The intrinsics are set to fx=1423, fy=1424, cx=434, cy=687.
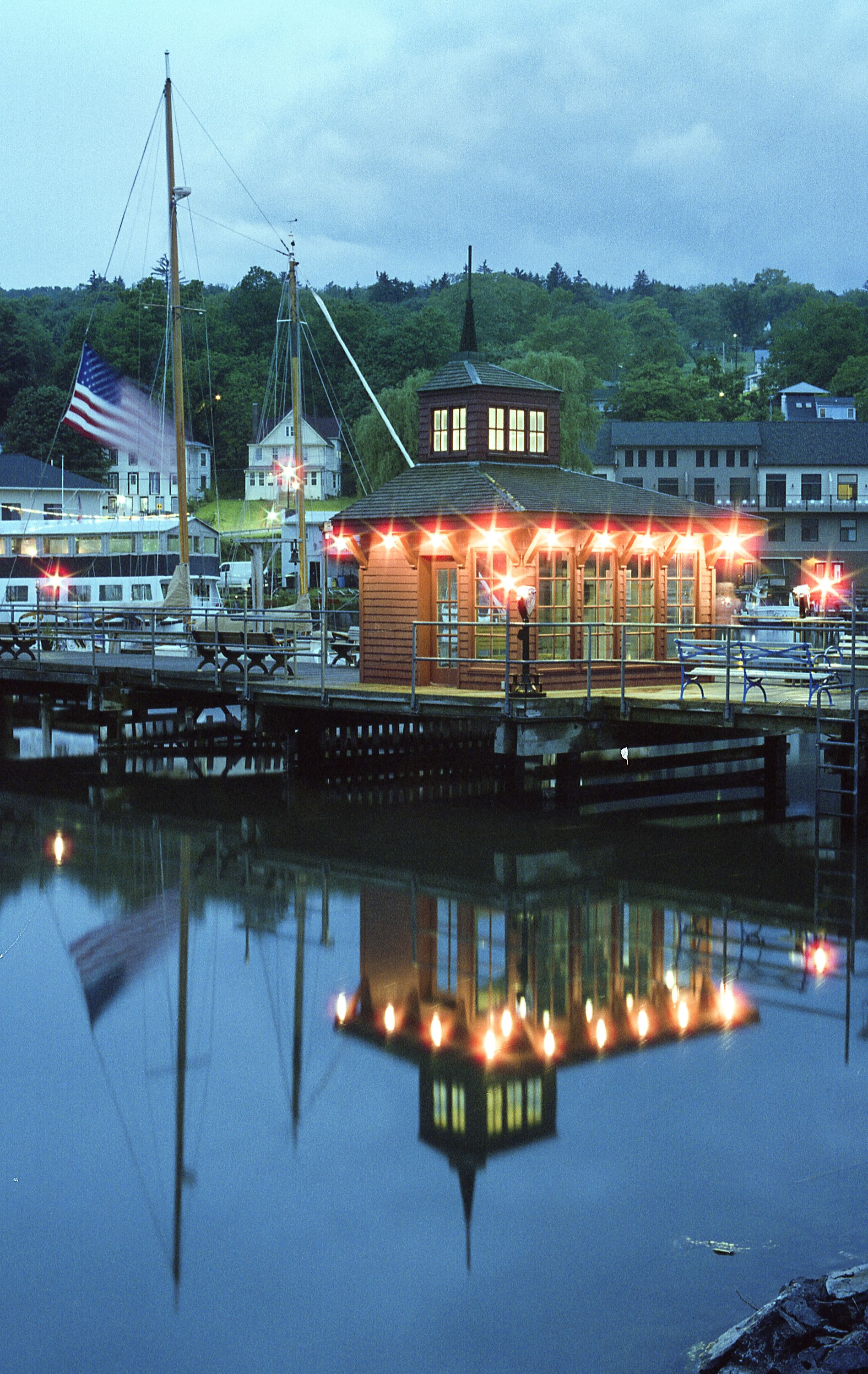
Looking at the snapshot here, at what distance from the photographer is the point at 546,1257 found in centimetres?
815

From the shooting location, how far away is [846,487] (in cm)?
8250

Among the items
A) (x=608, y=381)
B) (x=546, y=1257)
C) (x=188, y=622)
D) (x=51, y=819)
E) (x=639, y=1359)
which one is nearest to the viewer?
(x=639, y=1359)

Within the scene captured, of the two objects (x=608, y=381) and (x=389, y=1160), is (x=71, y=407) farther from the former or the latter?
(x=608, y=381)

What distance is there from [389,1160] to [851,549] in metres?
78.0

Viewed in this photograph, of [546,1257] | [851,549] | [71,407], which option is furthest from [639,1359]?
[851,549]

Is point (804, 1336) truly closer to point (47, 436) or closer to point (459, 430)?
point (459, 430)

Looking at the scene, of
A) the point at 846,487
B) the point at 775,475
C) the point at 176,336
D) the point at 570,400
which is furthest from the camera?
the point at 775,475

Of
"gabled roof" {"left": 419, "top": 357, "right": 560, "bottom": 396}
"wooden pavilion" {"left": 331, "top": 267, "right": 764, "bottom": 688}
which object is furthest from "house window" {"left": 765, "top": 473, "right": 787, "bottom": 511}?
"gabled roof" {"left": 419, "top": 357, "right": 560, "bottom": 396}

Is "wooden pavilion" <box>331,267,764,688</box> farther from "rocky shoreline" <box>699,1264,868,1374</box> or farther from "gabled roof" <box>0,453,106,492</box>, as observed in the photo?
"gabled roof" <box>0,453,106,492</box>

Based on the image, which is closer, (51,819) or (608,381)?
(51,819)

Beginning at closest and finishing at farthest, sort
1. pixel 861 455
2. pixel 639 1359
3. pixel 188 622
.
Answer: pixel 639 1359 → pixel 188 622 → pixel 861 455

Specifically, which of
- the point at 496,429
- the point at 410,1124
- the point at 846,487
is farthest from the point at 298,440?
the point at 846,487

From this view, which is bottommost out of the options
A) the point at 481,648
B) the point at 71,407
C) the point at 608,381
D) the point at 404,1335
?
the point at 404,1335

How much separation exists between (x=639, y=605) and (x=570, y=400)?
136ft
